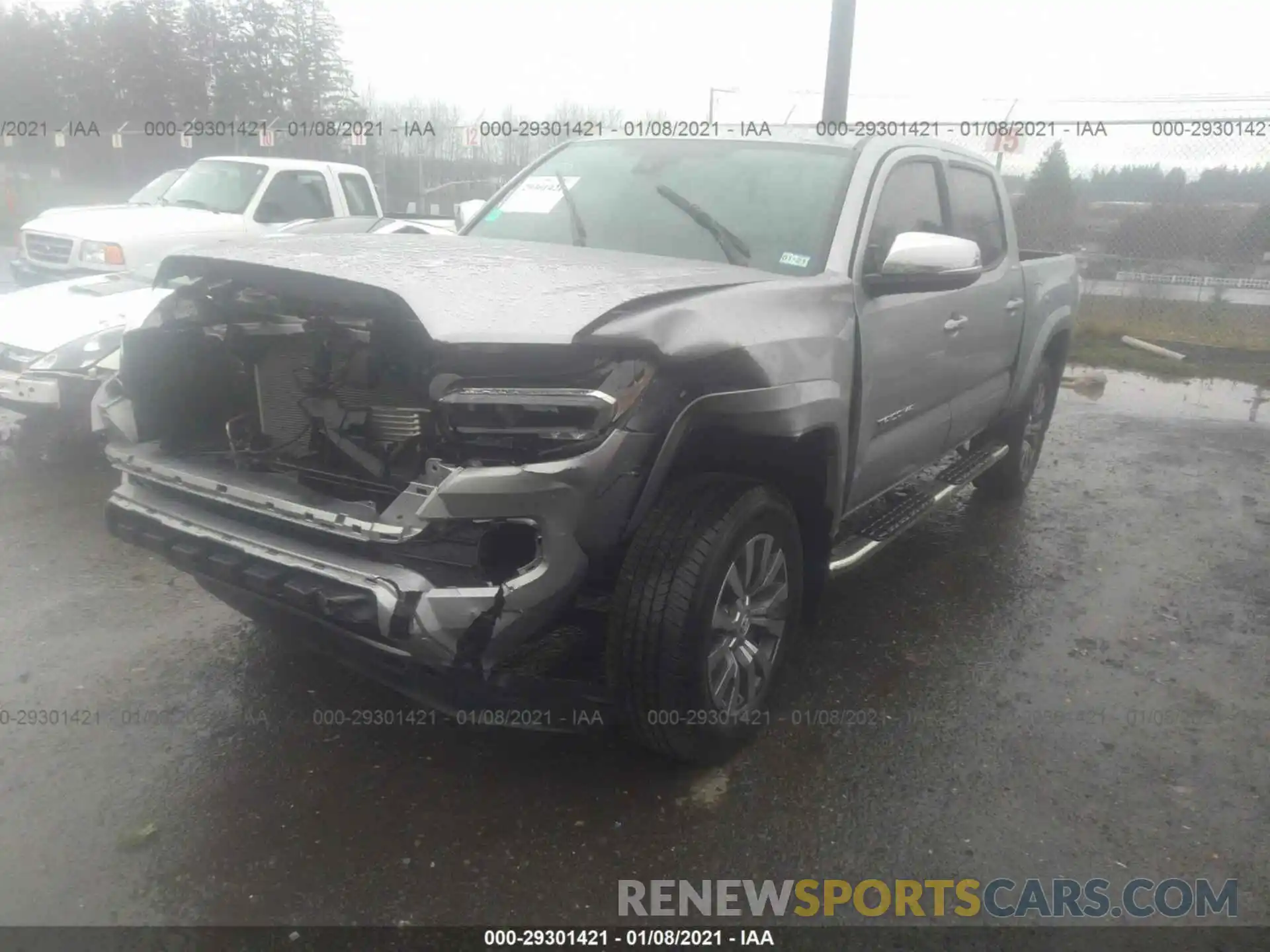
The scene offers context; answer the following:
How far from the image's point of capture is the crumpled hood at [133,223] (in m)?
8.81

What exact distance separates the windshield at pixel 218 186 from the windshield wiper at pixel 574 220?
6686 millimetres

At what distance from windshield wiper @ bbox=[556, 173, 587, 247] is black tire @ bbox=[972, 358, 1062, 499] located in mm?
2759

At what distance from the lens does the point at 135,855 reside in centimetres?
246

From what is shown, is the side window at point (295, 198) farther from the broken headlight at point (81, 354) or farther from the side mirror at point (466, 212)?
the side mirror at point (466, 212)

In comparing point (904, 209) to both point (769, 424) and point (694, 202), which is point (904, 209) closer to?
point (694, 202)

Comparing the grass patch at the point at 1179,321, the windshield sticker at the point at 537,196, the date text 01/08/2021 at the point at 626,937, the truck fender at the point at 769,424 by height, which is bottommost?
the grass patch at the point at 1179,321

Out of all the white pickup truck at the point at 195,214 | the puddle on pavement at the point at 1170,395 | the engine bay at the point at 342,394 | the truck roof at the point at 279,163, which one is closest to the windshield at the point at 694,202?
the engine bay at the point at 342,394

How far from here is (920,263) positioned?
318cm

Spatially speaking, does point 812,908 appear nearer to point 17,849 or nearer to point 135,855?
point 135,855

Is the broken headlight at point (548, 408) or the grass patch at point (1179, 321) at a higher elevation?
the broken headlight at point (548, 408)

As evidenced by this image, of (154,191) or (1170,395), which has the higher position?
(154,191)

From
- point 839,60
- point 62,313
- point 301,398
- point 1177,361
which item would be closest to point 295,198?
point 62,313

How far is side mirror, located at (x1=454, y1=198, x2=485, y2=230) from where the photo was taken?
4344 millimetres

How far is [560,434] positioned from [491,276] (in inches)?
25.0
